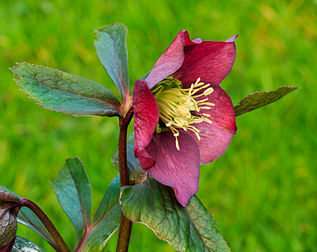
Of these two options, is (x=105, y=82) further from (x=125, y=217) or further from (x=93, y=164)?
(x=125, y=217)

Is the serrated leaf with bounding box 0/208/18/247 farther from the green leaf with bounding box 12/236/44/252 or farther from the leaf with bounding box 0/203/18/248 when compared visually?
the green leaf with bounding box 12/236/44/252

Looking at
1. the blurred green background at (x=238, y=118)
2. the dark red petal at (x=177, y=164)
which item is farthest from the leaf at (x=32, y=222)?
the blurred green background at (x=238, y=118)

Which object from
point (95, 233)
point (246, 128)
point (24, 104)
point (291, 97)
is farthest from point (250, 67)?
point (95, 233)

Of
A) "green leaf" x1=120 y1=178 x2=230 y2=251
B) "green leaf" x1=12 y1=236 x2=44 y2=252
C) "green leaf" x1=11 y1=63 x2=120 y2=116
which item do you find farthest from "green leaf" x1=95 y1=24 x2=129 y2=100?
"green leaf" x1=12 y1=236 x2=44 y2=252

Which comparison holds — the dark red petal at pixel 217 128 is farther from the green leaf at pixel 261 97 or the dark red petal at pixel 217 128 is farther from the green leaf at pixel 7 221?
the green leaf at pixel 7 221

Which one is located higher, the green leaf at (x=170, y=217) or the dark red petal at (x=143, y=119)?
the dark red petal at (x=143, y=119)
